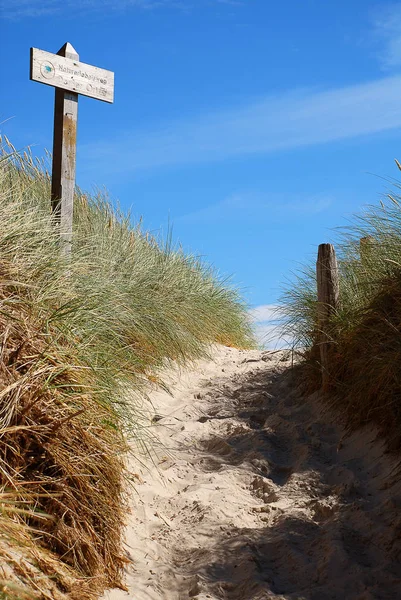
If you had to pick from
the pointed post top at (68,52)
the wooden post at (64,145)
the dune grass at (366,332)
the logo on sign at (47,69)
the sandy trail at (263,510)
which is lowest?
the sandy trail at (263,510)

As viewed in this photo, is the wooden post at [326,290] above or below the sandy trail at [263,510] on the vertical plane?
above

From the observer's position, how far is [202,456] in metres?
5.01

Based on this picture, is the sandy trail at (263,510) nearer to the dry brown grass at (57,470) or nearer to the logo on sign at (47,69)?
the dry brown grass at (57,470)

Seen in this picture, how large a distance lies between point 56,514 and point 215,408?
132 inches

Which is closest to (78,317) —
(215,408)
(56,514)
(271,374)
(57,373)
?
(57,373)

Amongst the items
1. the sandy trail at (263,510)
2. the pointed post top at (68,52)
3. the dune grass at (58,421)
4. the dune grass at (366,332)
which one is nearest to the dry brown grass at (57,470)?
the dune grass at (58,421)

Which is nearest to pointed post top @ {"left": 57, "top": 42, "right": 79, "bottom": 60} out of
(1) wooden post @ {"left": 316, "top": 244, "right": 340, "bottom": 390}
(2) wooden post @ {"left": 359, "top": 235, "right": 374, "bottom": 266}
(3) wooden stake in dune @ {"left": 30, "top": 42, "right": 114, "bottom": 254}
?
(3) wooden stake in dune @ {"left": 30, "top": 42, "right": 114, "bottom": 254}

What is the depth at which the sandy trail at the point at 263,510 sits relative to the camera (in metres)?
3.27

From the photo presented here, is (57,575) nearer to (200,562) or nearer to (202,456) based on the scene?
(200,562)

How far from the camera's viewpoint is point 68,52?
6.14 m

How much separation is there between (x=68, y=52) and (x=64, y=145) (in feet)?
2.91

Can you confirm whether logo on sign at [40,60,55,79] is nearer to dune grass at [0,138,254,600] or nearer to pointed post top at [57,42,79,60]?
pointed post top at [57,42,79,60]

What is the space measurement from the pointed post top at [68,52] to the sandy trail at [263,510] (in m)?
3.38

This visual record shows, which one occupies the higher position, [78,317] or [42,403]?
[78,317]
